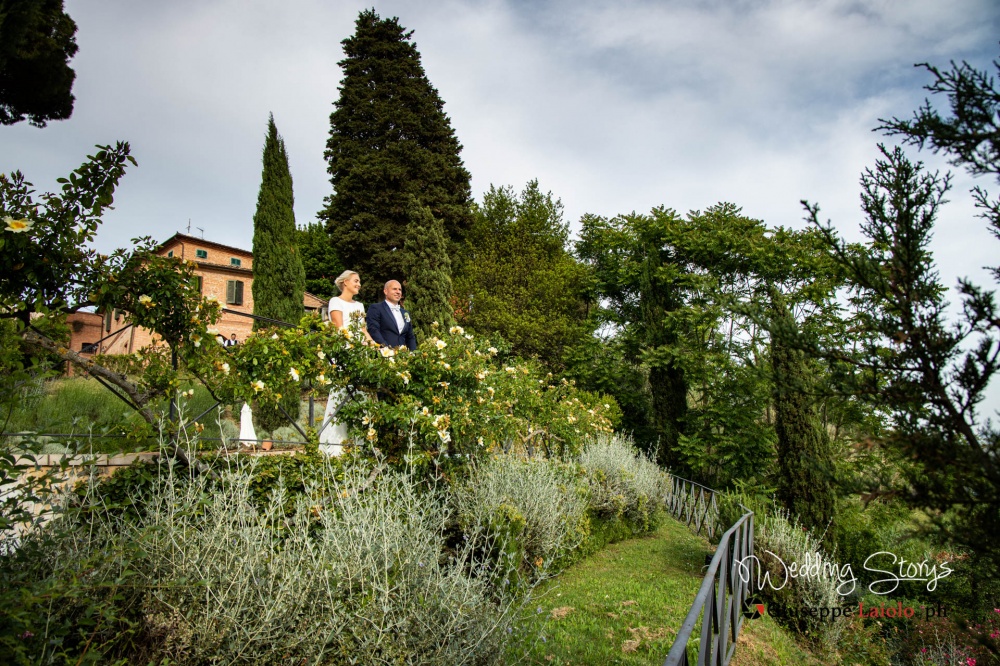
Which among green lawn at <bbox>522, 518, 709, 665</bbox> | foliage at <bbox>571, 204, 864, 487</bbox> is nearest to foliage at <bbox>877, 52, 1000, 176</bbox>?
green lawn at <bbox>522, 518, 709, 665</bbox>

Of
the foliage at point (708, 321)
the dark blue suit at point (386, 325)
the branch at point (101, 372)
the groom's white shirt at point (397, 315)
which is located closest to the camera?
the branch at point (101, 372)

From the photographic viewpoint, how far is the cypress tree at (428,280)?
14.3 m

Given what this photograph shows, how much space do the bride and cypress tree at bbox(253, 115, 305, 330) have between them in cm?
866

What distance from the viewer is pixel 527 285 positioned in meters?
18.3

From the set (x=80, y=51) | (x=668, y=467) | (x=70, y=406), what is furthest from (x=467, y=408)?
(x=80, y=51)

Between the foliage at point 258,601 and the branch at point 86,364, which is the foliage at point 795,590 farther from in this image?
the branch at point 86,364

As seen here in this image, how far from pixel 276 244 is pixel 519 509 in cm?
1216

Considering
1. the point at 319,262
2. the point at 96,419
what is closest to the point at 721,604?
the point at 96,419

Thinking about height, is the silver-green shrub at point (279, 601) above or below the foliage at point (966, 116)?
below

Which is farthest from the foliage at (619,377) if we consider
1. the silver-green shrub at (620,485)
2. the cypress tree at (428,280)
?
the silver-green shrub at (620,485)

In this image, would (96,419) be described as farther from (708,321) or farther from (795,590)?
(708,321)

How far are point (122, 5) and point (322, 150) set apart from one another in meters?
18.6

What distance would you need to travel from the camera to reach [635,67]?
5.52 meters

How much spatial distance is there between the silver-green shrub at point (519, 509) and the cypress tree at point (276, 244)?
10.2 meters
